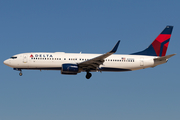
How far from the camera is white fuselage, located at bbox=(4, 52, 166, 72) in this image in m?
50.0

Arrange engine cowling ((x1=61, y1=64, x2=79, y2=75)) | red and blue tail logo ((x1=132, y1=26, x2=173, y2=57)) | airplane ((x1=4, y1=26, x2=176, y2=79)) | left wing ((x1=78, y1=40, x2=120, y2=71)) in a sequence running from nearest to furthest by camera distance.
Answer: left wing ((x1=78, y1=40, x2=120, y2=71)) < engine cowling ((x1=61, y1=64, x2=79, y2=75)) < airplane ((x1=4, y1=26, x2=176, y2=79)) < red and blue tail logo ((x1=132, y1=26, x2=173, y2=57))

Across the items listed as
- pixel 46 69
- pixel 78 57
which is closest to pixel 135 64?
pixel 78 57

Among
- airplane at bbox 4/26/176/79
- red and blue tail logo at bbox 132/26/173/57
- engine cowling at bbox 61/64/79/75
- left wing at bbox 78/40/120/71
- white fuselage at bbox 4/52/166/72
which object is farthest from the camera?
red and blue tail logo at bbox 132/26/173/57

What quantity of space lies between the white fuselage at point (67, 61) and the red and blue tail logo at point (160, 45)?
7.32 feet

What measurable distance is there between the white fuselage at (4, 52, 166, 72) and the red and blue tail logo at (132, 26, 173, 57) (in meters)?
2.23

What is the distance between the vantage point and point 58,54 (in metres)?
51.1

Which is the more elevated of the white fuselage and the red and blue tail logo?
the red and blue tail logo

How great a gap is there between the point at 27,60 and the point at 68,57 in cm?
633

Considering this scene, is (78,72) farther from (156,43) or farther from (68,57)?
(156,43)

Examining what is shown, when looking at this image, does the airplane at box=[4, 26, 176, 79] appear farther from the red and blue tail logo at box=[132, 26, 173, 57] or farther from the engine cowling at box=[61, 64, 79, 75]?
the red and blue tail logo at box=[132, 26, 173, 57]

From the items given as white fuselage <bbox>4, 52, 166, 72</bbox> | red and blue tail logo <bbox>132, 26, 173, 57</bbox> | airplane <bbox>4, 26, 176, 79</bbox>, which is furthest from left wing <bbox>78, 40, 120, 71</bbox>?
red and blue tail logo <bbox>132, 26, 173, 57</bbox>

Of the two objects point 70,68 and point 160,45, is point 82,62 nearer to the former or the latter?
point 70,68

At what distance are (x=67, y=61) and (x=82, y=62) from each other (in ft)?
9.00

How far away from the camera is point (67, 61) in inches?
1991
